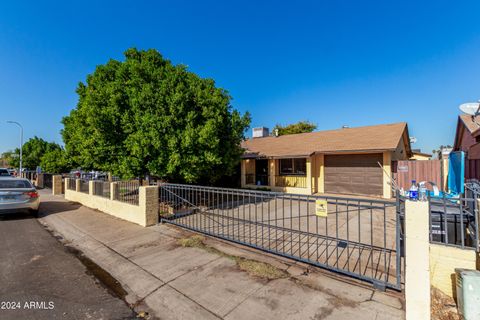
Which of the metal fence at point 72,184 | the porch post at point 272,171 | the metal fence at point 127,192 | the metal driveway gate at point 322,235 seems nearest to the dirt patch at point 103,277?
the metal driveway gate at point 322,235

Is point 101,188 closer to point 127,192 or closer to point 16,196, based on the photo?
point 127,192

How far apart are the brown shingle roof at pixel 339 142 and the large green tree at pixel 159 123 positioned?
620 centimetres

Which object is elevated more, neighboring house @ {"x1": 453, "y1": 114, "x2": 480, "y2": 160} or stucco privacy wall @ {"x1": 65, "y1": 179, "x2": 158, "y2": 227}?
neighboring house @ {"x1": 453, "y1": 114, "x2": 480, "y2": 160}

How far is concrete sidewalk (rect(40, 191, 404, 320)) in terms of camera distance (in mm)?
2855

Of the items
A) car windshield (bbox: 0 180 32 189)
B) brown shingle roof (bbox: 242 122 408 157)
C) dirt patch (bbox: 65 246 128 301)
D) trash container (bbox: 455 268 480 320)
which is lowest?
dirt patch (bbox: 65 246 128 301)

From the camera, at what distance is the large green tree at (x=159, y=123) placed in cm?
774

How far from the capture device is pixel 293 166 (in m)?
14.7

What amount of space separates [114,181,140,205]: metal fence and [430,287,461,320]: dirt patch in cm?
786

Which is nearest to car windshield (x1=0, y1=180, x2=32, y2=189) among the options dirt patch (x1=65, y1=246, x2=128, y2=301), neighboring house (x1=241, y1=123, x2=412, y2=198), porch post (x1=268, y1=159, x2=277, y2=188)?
dirt patch (x1=65, y1=246, x2=128, y2=301)

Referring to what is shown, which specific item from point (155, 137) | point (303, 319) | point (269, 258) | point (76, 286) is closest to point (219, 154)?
point (155, 137)

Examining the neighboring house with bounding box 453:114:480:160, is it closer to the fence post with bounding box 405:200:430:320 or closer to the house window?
the house window

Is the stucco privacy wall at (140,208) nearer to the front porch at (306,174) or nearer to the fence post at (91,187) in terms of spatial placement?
the fence post at (91,187)

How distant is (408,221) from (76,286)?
5.07 meters

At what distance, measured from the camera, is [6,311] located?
9.52 ft
